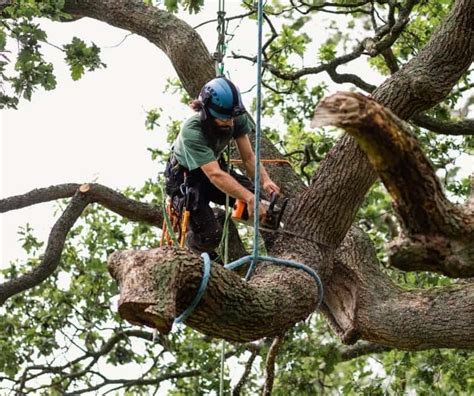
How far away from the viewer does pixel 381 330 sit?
5219mm

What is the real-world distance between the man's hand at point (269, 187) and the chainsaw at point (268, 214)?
0.23 ft

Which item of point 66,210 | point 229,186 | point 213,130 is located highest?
point 66,210

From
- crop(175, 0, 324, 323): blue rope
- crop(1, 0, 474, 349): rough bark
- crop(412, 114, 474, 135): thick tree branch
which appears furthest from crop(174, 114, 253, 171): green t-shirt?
crop(412, 114, 474, 135): thick tree branch

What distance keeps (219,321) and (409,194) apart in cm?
116

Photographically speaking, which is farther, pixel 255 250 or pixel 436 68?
pixel 436 68

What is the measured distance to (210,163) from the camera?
5215 millimetres

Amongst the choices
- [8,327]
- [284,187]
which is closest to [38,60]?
[284,187]

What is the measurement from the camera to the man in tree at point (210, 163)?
17.2 ft

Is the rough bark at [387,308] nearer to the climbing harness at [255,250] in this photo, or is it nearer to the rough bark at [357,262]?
the rough bark at [357,262]

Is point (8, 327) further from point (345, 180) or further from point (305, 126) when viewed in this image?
point (345, 180)

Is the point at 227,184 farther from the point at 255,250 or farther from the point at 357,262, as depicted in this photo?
the point at 357,262

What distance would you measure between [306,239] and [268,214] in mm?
237

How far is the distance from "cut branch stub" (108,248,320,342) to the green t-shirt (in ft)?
2.94

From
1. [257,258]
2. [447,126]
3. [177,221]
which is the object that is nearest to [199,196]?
[177,221]
